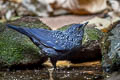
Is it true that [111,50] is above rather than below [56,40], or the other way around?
below

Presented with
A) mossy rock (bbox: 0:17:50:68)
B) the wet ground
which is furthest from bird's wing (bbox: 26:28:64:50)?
mossy rock (bbox: 0:17:50:68)

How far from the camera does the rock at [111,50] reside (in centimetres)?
412

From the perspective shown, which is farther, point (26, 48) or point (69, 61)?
point (69, 61)

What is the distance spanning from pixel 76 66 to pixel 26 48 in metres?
0.68

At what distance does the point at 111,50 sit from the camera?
4.39 meters

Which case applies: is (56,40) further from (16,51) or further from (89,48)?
(89,48)

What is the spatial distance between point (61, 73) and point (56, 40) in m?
0.40

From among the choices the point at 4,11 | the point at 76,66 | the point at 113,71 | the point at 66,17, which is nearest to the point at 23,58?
the point at 76,66

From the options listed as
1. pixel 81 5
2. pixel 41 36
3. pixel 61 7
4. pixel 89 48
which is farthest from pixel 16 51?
pixel 61 7

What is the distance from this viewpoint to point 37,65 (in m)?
4.78

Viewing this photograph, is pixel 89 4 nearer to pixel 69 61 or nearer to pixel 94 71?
pixel 69 61

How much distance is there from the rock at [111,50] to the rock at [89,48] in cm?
13

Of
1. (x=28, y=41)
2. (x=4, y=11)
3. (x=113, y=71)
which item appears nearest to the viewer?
(x=113, y=71)

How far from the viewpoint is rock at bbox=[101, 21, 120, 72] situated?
412cm
